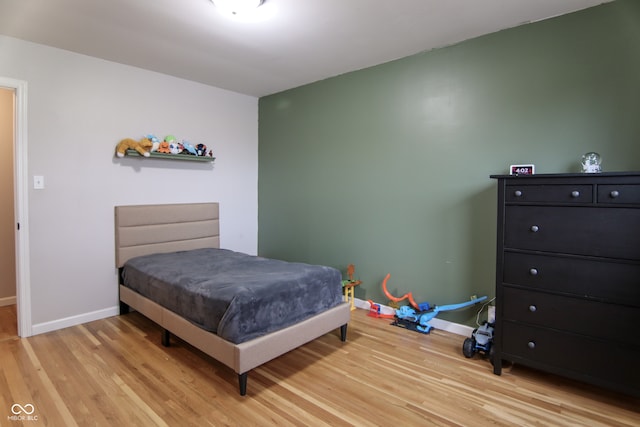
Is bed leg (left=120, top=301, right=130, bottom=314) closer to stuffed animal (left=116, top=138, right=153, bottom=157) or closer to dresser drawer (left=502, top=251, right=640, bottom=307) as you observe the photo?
stuffed animal (left=116, top=138, right=153, bottom=157)

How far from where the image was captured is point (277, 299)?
7.77 ft

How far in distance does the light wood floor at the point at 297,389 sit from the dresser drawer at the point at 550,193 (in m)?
1.22

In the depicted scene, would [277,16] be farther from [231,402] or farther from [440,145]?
[231,402]

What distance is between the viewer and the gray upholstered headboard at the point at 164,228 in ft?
11.4

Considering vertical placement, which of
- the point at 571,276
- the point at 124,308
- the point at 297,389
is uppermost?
the point at 571,276

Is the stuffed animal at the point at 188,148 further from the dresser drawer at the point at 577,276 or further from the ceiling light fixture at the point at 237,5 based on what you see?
the dresser drawer at the point at 577,276

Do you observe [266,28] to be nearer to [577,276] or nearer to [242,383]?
[242,383]

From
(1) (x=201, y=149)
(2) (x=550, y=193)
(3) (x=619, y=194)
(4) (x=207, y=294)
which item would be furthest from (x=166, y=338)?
(3) (x=619, y=194)

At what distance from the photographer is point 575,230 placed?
209cm

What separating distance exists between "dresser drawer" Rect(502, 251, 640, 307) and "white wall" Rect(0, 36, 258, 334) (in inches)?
134

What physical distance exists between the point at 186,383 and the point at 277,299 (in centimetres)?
80

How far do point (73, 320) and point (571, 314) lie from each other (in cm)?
404

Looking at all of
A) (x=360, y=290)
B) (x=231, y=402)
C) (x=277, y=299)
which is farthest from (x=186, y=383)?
(x=360, y=290)

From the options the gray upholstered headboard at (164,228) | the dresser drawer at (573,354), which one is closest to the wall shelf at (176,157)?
the gray upholstered headboard at (164,228)
